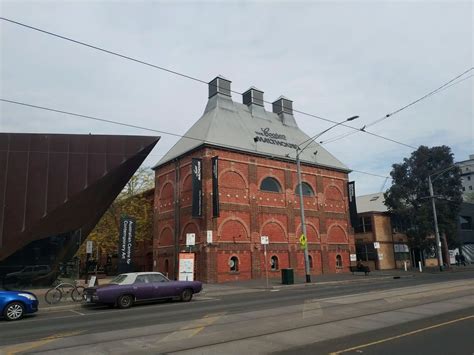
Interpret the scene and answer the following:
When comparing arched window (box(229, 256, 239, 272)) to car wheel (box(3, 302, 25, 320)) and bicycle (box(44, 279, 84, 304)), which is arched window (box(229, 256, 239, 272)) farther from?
car wheel (box(3, 302, 25, 320))

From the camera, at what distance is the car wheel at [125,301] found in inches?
632

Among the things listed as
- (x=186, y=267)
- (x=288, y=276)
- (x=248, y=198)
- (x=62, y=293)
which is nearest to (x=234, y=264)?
(x=248, y=198)

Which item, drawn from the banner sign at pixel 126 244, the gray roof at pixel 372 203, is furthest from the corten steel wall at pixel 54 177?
the gray roof at pixel 372 203

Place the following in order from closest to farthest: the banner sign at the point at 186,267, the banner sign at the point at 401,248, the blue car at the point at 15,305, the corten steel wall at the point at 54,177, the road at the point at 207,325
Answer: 1. the road at the point at 207,325
2. the blue car at the point at 15,305
3. the corten steel wall at the point at 54,177
4. the banner sign at the point at 186,267
5. the banner sign at the point at 401,248

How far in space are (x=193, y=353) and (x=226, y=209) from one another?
26363mm

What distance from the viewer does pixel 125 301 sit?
639 inches

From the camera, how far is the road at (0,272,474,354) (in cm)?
841

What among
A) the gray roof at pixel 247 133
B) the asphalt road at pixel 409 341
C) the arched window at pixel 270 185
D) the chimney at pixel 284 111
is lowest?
the asphalt road at pixel 409 341

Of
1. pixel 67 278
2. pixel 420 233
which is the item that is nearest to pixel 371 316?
pixel 67 278

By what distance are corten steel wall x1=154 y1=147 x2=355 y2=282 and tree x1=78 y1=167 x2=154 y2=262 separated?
125 inches

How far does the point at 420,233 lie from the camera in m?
43.8

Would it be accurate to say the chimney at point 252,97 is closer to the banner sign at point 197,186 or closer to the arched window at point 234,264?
the banner sign at point 197,186

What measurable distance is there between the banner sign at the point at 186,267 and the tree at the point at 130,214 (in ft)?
56.9

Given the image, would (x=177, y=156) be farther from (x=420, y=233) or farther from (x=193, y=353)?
(x=193, y=353)
